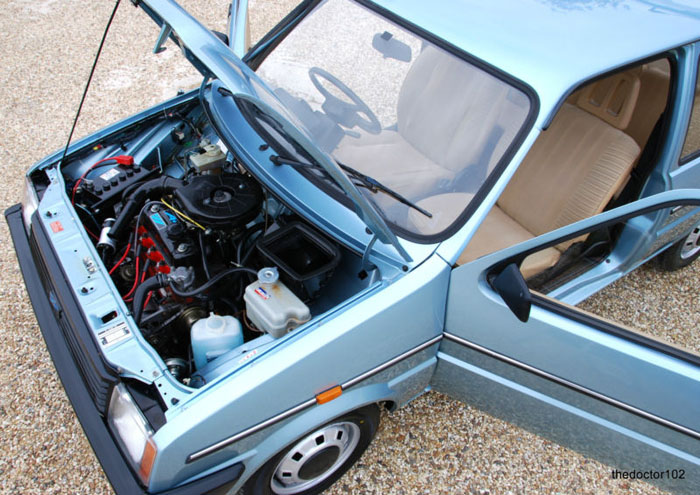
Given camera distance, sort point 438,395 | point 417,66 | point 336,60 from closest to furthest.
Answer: point 417,66 < point 336,60 < point 438,395

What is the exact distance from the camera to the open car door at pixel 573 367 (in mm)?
1867

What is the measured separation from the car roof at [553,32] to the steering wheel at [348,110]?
0.42m

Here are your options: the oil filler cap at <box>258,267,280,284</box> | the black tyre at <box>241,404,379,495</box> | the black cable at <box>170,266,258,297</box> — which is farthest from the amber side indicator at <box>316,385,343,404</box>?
the black cable at <box>170,266,258,297</box>

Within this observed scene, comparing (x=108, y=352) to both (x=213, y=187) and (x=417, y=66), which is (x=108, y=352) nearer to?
(x=213, y=187)

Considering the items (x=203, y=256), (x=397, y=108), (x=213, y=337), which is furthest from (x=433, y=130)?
(x=213, y=337)

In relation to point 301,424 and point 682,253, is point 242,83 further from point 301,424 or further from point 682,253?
point 682,253

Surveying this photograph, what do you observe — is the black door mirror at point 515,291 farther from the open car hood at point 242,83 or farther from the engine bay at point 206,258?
the engine bay at point 206,258

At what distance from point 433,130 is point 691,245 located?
7.68 feet

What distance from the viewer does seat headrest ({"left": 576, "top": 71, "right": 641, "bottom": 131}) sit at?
8.27 feet

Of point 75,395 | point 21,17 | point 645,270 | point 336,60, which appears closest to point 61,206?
point 75,395

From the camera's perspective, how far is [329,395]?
191 centimetres

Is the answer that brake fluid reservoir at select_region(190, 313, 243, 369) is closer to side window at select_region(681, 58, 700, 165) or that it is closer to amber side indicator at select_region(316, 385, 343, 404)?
amber side indicator at select_region(316, 385, 343, 404)

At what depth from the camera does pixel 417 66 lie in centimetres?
234

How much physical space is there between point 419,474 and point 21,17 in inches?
273
